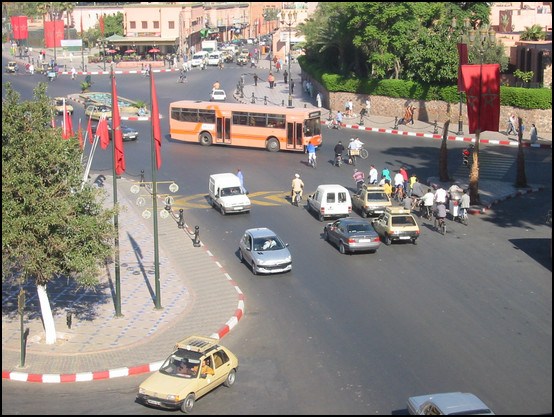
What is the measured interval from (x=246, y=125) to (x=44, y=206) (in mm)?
27430

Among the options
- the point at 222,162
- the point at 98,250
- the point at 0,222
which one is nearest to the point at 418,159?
the point at 222,162

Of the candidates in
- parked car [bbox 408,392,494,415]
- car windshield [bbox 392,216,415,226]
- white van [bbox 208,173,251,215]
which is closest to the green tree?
parked car [bbox 408,392,494,415]

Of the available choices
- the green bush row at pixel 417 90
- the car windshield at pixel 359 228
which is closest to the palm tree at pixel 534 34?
the green bush row at pixel 417 90

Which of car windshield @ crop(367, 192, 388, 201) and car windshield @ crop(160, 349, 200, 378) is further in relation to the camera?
car windshield @ crop(367, 192, 388, 201)

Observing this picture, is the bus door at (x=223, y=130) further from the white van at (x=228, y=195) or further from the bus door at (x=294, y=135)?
the white van at (x=228, y=195)

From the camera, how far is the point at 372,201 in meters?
31.9

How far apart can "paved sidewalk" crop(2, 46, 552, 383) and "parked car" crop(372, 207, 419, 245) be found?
657cm

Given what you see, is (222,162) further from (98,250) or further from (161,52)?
(161,52)

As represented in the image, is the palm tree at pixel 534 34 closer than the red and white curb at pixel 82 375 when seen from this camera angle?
No

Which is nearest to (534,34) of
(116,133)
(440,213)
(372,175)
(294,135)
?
(294,135)

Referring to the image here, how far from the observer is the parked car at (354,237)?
2683cm

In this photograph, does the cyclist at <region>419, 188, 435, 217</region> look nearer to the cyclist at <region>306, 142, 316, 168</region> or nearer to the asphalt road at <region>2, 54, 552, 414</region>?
the asphalt road at <region>2, 54, 552, 414</region>

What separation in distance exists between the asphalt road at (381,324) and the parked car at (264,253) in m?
0.37

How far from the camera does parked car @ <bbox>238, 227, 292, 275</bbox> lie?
992 inches
